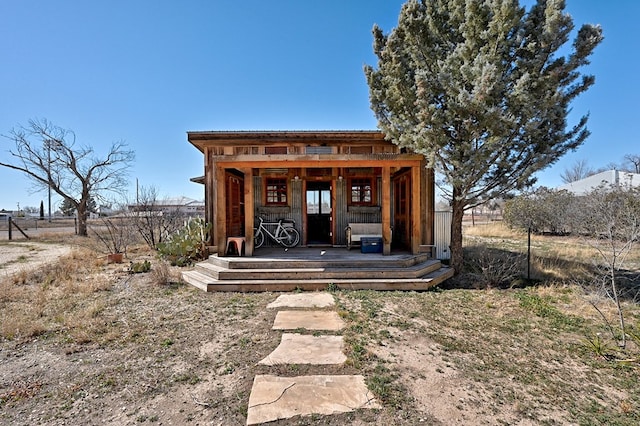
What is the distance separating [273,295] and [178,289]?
214cm

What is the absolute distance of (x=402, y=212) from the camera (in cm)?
923

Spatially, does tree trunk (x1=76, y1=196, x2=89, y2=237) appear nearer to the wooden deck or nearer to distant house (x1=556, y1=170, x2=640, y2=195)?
the wooden deck

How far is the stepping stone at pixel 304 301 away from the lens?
5.08 m

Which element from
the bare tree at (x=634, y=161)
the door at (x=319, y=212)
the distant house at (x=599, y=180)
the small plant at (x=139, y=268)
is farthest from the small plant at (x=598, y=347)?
the bare tree at (x=634, y=161)

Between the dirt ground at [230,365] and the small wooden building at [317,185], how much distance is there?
2.82 meters

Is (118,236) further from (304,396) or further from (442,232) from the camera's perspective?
(442,232)

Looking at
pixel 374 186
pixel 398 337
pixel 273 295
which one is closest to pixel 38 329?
pixel 273 295

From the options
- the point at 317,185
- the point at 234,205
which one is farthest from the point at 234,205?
the point at 317,185

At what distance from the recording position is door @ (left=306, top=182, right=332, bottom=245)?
9992 mm

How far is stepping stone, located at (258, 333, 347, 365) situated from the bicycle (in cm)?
543

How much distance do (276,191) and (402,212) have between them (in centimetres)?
417

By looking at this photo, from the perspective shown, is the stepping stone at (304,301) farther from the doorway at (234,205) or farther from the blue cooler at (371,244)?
the doorway at (234,205)

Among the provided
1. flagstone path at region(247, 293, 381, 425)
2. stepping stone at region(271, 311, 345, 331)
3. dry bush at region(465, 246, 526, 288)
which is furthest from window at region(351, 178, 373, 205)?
flagstone path at region(247, 293, 381, 425)

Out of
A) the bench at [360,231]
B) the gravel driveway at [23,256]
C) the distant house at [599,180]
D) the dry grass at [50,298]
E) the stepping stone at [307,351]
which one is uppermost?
the distant house at [599,180]
